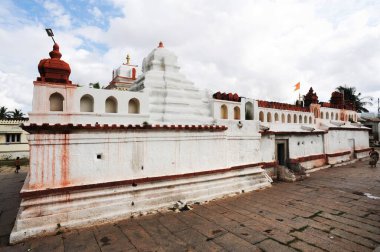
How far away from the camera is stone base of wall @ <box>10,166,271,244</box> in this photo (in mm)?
6008

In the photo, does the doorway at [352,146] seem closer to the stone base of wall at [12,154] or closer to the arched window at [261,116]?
the arched window at [261,116]

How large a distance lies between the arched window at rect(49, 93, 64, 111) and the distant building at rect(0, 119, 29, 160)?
907 inches

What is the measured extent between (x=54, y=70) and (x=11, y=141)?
990 inches

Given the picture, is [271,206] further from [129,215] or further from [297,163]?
[297,163]

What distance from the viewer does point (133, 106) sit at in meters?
8.56

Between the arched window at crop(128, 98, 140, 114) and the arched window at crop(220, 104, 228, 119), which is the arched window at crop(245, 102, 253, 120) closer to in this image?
the arched window at crop(220, 104, 228, 119)

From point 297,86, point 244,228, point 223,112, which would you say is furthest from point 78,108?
point 297,86

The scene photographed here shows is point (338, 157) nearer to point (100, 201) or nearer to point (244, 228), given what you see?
point (244, 228)

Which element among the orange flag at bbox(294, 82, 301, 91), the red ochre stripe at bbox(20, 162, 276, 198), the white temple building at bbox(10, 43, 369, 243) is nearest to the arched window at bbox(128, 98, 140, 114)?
the white temple building at bbox(10, 43, 369, 243)

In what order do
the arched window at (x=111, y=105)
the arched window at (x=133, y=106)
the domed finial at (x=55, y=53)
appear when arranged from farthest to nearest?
the arched window at (x=133, y=106), the arched window at (x=111, y=105), the domed finial at (x=55, y=53)

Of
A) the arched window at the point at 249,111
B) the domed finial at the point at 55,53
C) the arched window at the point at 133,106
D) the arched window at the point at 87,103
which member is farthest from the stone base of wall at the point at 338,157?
the domed finial at the point at 55,53

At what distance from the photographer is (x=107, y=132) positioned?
23.5 feet

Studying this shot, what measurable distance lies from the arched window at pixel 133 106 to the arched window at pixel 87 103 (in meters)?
1.36

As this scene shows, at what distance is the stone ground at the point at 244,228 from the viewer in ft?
18.1
